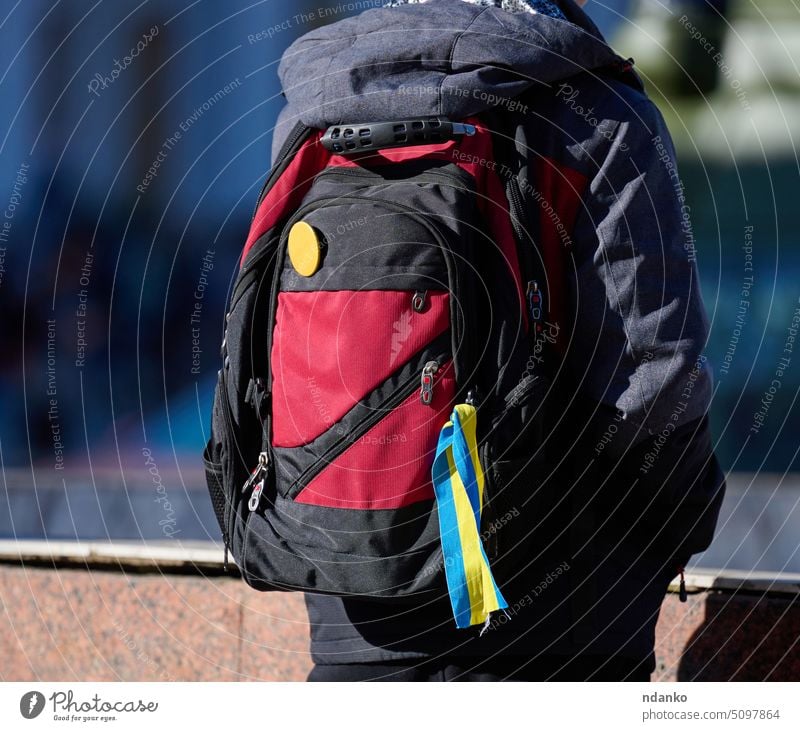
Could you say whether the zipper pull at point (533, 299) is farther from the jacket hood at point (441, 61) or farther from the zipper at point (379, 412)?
the jacket hood at point (441, 61)

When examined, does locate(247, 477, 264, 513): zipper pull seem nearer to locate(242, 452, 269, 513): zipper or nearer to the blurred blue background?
locate(242, 452, 269, 513): zipper

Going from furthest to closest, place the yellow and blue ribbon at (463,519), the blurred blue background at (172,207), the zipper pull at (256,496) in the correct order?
the blurred blue background at (172,207) < the zipper pull at (256,496) < the yellow and blue ribbon at (463,519)

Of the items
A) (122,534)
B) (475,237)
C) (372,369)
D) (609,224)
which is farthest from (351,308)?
(122,534)

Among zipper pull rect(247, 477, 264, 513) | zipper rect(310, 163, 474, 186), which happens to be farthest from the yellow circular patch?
zipper pull rect(247, 477, 264, 513)

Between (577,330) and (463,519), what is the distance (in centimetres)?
32

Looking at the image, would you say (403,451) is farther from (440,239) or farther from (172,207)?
(172,207)

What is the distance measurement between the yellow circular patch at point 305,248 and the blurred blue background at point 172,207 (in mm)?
1429

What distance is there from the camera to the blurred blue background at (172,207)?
2.72m

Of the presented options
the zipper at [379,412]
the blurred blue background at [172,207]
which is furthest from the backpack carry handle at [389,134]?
the blurred blue background at [172,207]

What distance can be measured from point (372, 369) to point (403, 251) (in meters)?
0.17

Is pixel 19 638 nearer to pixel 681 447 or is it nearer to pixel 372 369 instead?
pixel 372 369

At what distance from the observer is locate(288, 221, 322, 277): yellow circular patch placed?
4.48 ft

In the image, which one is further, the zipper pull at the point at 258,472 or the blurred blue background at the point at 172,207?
the blurred blue background at the point at 172,207

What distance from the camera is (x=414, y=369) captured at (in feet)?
4.35
